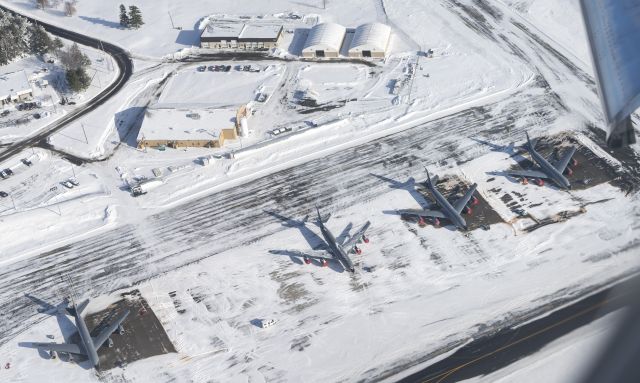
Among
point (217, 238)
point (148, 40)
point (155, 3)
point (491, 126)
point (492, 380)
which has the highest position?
point (155, 3)

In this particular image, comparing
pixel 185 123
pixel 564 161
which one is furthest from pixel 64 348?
pixel 564 161

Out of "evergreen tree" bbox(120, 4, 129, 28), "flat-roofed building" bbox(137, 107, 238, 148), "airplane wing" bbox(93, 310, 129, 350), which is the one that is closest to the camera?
"airplane wing" bbox(93, 310, 129, 350)

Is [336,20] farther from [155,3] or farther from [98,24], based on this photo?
[98,24]

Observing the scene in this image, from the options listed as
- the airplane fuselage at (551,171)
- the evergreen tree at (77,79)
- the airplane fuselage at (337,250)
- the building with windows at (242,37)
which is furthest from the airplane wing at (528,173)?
the evergreen tree at (77,79)

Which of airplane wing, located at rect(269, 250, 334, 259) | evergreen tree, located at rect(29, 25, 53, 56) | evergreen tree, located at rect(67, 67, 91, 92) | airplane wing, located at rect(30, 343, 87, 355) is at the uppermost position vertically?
evergreen tree, located at rect(29, 25, 53, 56)

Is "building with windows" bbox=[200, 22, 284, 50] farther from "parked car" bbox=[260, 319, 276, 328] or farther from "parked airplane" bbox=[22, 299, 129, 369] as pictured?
"parked airplane" bbox=[22, 299, 129, 369]

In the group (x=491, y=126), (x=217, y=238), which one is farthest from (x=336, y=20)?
(x=217, y=238)

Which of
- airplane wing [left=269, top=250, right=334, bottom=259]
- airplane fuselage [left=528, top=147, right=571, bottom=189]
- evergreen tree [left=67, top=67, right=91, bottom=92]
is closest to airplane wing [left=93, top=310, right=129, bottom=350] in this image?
airplane wing [left=269, top=250, right=334, bottom=259]
